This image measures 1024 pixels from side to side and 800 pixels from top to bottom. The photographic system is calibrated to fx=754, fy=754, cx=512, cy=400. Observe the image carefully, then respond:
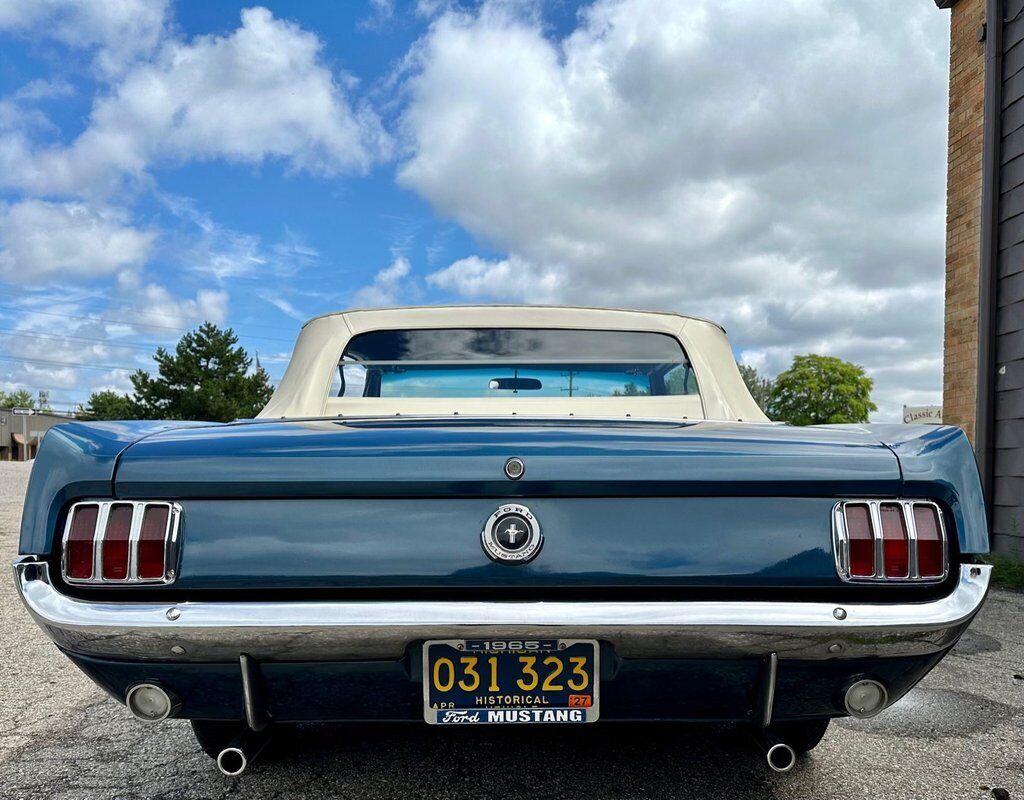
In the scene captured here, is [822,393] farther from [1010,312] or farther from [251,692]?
[251,692]

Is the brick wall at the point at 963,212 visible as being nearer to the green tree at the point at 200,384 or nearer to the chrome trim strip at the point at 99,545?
the chrome trim strip at the point at 99,545

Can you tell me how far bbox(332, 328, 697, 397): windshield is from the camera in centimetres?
314

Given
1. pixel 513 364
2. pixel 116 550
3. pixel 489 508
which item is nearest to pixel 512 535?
pixel 489 508

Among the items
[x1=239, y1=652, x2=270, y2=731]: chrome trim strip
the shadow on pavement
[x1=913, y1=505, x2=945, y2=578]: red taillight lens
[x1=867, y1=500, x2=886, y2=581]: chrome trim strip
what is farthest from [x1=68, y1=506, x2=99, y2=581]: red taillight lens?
[x1=913, y1=505, x2=945, y2=578]: red taillight lens

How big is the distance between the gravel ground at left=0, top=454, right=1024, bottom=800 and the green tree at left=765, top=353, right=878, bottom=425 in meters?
51.5

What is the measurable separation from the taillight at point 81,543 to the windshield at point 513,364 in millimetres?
1390

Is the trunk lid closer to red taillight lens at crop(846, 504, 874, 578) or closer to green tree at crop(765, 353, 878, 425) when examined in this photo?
red taillight lens at crop(846, 504, 874, 578)

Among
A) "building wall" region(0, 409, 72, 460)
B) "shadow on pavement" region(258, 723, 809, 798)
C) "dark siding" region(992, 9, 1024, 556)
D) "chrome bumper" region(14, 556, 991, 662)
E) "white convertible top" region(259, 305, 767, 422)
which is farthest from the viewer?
"building wall" region(0, 409, 72, 460)

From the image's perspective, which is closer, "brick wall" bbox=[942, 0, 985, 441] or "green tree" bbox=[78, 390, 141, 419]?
"brick wall" bbox=[942, 0, 985, 441]

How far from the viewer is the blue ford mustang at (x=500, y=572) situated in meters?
1.72

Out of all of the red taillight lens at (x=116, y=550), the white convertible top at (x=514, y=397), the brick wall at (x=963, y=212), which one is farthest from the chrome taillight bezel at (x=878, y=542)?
the brick wall at (x=963, y=212)

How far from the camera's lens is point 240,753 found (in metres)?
2.00

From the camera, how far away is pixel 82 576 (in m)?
1.79

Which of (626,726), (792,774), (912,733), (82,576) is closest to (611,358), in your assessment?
(626,726)
